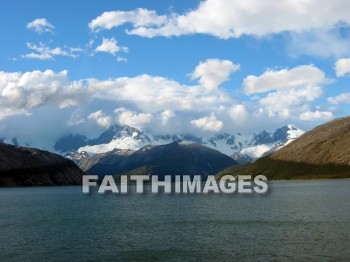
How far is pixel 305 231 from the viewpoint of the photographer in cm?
10119

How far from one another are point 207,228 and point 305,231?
74.1 ft

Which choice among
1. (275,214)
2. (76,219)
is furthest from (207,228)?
(76,219)

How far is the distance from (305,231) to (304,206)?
59.2 m

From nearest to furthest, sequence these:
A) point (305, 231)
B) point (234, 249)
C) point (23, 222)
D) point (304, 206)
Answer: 1. point (234, 249)
2. point (305, 231)
3. point (23, 222)
4. point (304, 206)

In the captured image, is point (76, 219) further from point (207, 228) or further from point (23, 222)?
point (207, 228)

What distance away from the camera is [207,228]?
11119 cm

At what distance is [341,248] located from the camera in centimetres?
8144

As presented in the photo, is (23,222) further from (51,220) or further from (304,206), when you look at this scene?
(304,206)

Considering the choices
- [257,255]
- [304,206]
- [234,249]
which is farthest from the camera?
[304,206]

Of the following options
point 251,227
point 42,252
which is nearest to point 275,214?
point 251,227

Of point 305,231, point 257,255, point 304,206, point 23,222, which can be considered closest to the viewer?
point 257,255

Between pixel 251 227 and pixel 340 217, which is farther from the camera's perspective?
pixel 340 217

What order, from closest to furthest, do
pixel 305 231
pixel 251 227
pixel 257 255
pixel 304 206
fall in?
1. pixel 257 255
2. pixel 305 231
3. pixel 251 227
4. pixel 304 206

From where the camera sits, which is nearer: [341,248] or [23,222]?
[341,248]
